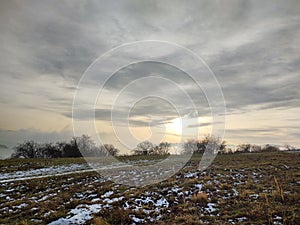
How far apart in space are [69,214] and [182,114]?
15.0 meters

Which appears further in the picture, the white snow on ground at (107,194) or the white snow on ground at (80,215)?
the white snow on ground at (107,194)

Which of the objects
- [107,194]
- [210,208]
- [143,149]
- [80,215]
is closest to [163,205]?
[210,208]

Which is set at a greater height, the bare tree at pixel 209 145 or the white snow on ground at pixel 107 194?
the bare tree at pixel 209 145

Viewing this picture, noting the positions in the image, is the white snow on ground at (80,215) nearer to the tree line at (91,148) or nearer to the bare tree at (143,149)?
the tree line at (91,148)

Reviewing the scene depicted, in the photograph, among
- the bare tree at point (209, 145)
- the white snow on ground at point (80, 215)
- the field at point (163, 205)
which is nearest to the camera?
the field at point (163, 205)

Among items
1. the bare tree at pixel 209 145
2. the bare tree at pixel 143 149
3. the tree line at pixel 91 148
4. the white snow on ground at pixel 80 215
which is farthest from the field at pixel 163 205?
the bare tree at pixel 143 149

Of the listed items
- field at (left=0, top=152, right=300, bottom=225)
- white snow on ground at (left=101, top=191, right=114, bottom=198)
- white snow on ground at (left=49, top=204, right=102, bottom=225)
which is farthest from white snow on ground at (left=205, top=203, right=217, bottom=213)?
white snow on ground at (left=101, top=191, right=114, bottom=198)

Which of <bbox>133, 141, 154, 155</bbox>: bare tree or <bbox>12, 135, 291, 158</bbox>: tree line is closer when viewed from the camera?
<bbox>12, 135, 291, 158</bbox>: tree line

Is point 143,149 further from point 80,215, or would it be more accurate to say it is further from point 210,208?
point 80,215

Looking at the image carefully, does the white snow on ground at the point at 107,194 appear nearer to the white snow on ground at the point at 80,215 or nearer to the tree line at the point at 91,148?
the white snow on ground at the point at 80,215

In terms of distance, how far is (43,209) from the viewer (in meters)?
10.2

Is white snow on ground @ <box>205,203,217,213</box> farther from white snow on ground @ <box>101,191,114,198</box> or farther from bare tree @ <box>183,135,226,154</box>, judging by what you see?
bare tree @ <box>183,135,226,154</box>

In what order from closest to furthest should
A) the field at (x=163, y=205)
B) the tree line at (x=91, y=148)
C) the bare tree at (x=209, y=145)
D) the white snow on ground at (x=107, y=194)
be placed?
1. the field at (x=163, y=205)
2. the white snow on ground at (x=107, y=194)
3. the tree line at (x=91, y=148)
4. the bare tree at (x=209, y=145)

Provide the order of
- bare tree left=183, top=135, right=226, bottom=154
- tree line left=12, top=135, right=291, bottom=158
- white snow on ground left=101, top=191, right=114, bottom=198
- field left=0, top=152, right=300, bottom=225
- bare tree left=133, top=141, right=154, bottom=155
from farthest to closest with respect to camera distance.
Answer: bare tree left=133, top=141, right=154, bottom=155, bare tree left=183, top=135, right=226, bottom=154, tree line left=12, top=135, right=291, bottom=158, white snow on ground left=101, top=191, right=114, bottom=198, field left=0, top=152, right=300, bottom=225
